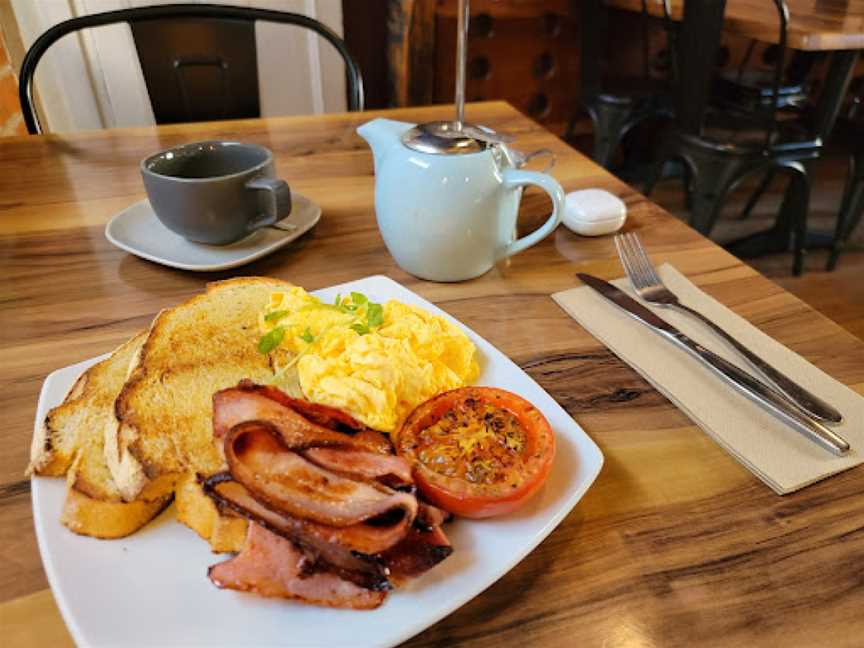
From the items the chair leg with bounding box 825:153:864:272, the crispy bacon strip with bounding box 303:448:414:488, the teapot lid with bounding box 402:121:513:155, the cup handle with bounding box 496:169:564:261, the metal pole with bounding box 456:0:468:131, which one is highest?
the metal pole with bounding box 456:0:468:131

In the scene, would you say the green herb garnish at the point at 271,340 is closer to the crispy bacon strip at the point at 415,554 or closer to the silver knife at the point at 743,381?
the crispy bacon strip at the point at 415,554

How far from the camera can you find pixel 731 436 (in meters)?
0.66

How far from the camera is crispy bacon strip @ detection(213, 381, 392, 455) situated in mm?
526

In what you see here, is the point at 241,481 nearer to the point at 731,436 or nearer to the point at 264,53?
the point at 731,436

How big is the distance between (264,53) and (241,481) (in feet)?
7.74

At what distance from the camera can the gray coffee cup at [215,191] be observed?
89 cm

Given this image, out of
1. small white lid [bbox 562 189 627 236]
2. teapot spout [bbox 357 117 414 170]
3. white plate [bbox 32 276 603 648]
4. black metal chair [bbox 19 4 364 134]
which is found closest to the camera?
white plate [bbox 32 276 603 648]

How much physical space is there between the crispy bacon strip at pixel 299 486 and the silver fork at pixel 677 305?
0.47 metres

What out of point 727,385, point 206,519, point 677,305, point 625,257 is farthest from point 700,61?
point 206,519

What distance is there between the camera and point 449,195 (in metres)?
0.85

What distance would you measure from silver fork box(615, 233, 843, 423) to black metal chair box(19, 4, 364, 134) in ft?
3.09

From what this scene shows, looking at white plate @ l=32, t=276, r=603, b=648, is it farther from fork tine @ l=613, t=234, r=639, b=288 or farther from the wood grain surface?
the wood grain surface

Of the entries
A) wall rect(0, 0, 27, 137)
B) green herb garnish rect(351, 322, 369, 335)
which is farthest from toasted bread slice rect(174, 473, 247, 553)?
wall rect(0, 0, 27, 137)

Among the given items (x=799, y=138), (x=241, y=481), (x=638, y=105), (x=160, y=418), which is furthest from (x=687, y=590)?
(x=638, y=105)
